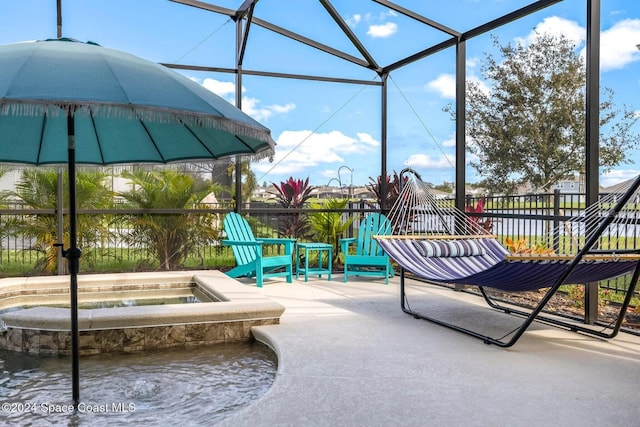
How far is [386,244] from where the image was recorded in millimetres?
4812

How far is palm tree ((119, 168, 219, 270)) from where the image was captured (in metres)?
6.98

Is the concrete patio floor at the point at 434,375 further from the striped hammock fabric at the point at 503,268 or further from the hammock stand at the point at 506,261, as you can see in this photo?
the striped hammock fabric at the point at 503,268

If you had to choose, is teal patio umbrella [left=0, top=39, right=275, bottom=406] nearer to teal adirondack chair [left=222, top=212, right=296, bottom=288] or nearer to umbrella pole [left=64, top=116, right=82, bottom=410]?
umbrella pole [left=64, top=116, right=82, bottom=410]

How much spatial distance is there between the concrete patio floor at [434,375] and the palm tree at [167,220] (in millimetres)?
2589

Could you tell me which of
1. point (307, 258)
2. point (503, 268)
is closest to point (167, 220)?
point (307, 258)

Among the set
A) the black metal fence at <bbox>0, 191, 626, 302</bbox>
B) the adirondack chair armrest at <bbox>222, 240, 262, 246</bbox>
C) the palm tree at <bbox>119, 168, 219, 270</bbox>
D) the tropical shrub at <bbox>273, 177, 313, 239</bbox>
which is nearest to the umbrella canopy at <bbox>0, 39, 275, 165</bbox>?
the adirondack chair armrest at <bbox>222, 240, 262, 246</bbox>

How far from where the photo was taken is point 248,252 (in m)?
6.61

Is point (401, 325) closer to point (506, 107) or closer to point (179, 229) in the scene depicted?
point (179, 229)

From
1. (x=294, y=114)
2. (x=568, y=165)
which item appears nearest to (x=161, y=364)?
(x=294, y=114)

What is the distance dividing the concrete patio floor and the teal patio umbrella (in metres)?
1.22

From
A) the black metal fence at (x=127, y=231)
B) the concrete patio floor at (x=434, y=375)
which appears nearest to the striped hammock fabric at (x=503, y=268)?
the concrete patio floor at (x=434, y=375)

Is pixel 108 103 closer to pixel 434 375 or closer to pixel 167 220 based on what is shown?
pixel 434 375

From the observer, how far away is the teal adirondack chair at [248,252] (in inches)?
246

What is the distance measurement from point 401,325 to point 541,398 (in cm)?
177
